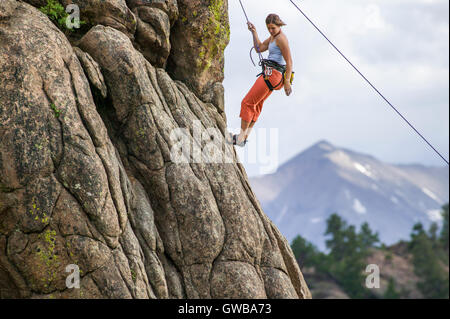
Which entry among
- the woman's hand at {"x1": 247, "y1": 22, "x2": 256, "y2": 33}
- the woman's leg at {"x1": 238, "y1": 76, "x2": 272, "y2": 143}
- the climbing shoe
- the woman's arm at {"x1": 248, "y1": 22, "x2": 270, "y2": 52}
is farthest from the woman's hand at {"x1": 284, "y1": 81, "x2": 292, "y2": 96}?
the climbing shoe

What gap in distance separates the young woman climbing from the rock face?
1181 millimetres

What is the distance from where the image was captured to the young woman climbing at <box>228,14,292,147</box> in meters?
21.8

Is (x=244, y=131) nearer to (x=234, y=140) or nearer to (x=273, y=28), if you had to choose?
(x=234, y=140)

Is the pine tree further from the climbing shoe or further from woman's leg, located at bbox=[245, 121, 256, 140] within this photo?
the climbing shoe

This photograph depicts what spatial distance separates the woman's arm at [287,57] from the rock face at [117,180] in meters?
3.41

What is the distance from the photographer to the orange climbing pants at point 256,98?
2231 cm

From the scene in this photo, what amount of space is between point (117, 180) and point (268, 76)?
8380mm

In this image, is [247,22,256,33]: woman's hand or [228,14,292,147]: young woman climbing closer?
[228,14,292,147]: young woman climbing

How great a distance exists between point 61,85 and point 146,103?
11.2 ft

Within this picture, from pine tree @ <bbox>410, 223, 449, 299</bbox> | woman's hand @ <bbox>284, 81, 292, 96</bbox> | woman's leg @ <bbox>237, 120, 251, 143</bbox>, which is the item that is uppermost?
woman's hand @ <bbox>284, 81, 292, 96</bbox>

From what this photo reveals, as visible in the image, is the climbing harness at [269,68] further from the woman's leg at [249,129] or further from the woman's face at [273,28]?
the woman's leg at [249,129]

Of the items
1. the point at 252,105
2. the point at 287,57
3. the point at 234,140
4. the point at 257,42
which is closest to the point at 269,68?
the point at 287,57

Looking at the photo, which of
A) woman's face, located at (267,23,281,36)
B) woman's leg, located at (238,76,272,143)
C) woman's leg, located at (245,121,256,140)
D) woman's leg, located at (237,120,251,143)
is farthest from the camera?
woman's leg, located at (245,121,256,140)
